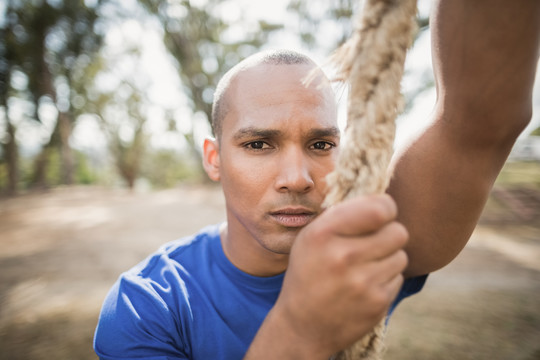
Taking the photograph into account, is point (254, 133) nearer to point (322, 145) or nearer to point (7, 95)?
point (322, 145)

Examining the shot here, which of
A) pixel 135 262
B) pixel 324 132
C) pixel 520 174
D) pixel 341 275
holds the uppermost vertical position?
pixel 324 132

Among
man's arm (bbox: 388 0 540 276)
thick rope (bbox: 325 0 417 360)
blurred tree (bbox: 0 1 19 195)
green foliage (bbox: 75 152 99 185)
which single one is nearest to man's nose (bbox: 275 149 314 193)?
man's arm (bbox: 388 0 540 276)

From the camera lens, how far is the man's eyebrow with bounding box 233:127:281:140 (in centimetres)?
120

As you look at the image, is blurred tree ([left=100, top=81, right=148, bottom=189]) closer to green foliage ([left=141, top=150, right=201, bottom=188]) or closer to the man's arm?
green foliage ([left=141, top=150, right=201, bottom=188])

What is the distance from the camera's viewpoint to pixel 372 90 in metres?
0.55

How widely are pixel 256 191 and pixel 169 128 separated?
1738cm

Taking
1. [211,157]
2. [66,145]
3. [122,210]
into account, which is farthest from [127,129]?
[211,157]

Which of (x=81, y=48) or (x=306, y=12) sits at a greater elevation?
(x=306, y=12)

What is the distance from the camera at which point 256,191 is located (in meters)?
1.21

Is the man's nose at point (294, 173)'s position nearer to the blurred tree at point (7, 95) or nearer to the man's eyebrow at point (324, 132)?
the man's eyebrow at point (324, 132)

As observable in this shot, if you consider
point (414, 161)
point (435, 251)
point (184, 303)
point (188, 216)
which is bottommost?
point (188, 216)

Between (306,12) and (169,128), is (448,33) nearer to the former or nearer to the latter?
(306,12)

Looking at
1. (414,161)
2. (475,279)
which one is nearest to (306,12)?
(475,279)

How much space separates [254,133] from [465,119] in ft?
2.51
